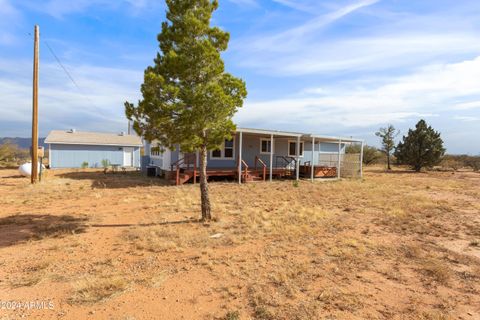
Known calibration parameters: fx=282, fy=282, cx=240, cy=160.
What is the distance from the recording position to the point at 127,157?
87.7ft

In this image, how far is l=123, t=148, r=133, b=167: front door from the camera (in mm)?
26312

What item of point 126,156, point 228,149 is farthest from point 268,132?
point 126,156

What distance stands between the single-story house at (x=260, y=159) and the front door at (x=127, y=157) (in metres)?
5.77

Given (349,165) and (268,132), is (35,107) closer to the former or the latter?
(268,132)

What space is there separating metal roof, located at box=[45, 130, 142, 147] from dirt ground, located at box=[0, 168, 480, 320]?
A: 51.1ft

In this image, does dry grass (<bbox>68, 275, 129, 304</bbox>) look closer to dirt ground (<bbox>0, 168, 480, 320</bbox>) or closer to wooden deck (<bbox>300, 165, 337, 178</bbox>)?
dirt ground (<bbox>0, 168, 480, 320</bbox>)

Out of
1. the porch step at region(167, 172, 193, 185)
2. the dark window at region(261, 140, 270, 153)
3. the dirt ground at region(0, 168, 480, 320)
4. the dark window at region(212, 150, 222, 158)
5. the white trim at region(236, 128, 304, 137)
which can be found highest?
the white trim at region(236, 128, 304, 137)

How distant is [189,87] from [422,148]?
2834 centimetres

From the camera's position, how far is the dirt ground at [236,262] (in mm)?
3418

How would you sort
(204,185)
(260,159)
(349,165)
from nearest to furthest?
(204,185)
(260,159)
(349,165)

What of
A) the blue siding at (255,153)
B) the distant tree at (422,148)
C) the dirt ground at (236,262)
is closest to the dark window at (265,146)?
the blue siding at (255,153)

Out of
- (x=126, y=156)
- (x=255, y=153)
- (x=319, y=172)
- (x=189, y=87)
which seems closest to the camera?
(x=189, y=87)

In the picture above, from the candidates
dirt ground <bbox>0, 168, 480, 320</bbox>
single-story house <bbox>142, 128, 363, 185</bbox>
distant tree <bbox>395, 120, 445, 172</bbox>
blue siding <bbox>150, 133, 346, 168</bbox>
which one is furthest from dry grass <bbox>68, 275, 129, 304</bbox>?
distant tree <bbox>395, 120, 445, 172</bbox>

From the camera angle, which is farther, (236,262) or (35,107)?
(35,107)
